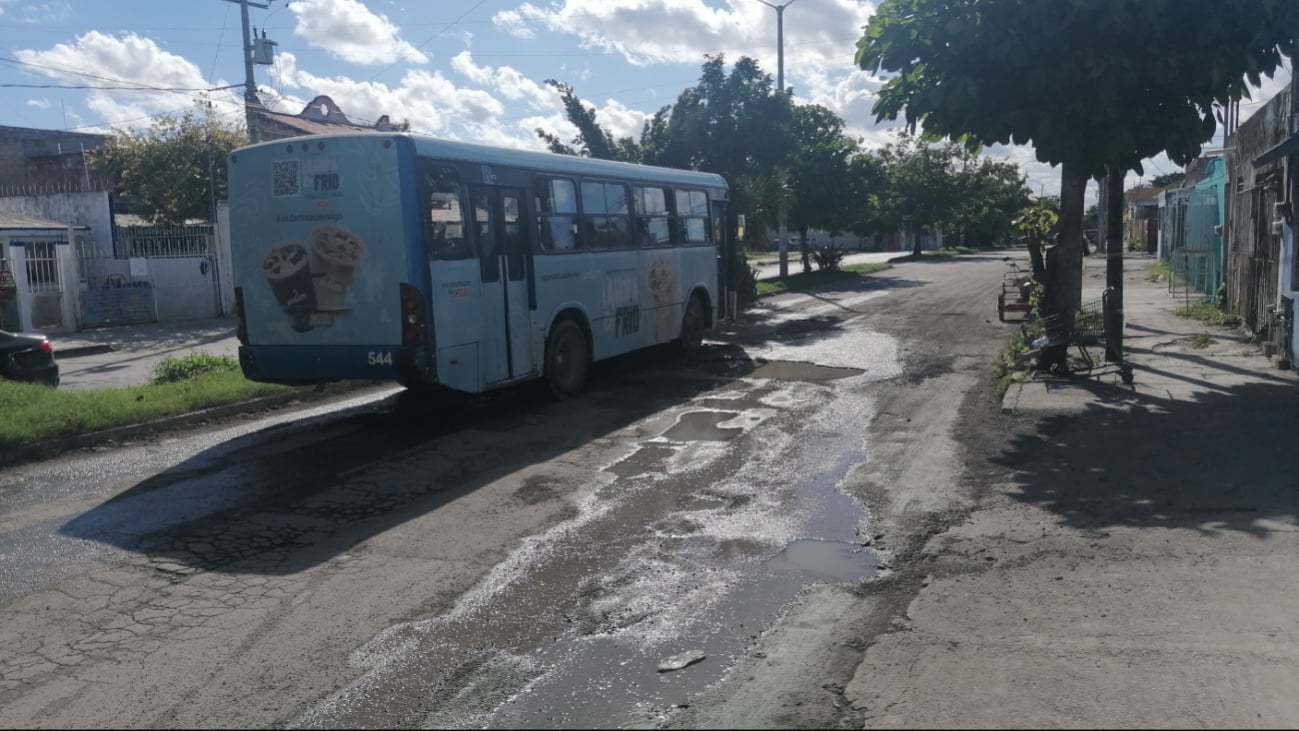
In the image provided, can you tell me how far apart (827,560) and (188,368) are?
1037cm

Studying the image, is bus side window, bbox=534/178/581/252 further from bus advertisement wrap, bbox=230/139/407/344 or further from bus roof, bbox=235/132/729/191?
bus advertisement wrap, bbox=230/139/407/344

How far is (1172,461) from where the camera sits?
28.3ft

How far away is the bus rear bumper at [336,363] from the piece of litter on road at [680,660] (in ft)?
18.6

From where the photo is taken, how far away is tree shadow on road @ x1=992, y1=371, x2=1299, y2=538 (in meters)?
7.21

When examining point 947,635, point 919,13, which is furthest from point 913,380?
point 947,635

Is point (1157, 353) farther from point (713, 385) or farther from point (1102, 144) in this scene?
point (713, 385)

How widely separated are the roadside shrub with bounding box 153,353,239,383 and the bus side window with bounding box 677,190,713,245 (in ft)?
21.7

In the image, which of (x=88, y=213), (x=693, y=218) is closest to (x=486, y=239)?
(x=693, y=218)

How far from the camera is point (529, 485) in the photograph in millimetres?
8461

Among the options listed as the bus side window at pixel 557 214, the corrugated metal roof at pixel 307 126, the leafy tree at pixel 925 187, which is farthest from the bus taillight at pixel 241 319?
the leafy tree at pixel 925 187

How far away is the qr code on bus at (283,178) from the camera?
34.0 ft

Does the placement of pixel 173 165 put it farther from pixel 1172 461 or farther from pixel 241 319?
pixel 1172 461

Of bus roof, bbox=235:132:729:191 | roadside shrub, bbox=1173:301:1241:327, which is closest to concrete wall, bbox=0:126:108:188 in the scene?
bus roof, bbox=235:132:729:191

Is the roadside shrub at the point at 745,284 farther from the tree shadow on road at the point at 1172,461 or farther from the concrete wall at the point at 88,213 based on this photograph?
the tree shadow on road at the point at 1172,461
